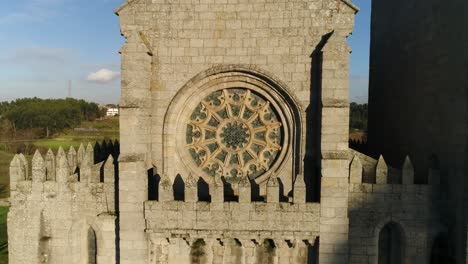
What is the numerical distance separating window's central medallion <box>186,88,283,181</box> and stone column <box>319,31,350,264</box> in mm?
1625

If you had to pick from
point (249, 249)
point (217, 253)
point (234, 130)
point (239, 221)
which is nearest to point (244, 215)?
point (239, 221)

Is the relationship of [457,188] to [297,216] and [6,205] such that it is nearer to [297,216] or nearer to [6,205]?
[297,216]

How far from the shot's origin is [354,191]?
356 inches

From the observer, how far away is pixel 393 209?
8.93 meters

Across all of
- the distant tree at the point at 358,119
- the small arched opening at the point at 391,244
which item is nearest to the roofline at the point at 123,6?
the small arched opening at the point at 391,244

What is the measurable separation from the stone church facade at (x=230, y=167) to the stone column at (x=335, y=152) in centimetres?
3

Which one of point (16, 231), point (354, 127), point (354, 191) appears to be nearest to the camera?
point (354, 191)

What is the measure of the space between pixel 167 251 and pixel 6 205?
1353 inches

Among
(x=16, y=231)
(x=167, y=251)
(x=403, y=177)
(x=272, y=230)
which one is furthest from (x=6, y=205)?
(x=403, y=177)

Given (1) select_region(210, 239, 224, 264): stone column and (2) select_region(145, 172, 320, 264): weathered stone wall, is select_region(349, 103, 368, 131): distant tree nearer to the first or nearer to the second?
(2) select_region(145, 172, 320, 264): weathered stone wall

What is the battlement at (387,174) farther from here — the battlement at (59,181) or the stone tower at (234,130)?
the battlement at (59,181)

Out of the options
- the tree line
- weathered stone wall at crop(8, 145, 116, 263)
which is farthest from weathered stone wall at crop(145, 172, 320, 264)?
the tree line

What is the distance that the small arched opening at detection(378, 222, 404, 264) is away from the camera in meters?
9.12

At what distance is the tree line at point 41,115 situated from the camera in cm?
6238
